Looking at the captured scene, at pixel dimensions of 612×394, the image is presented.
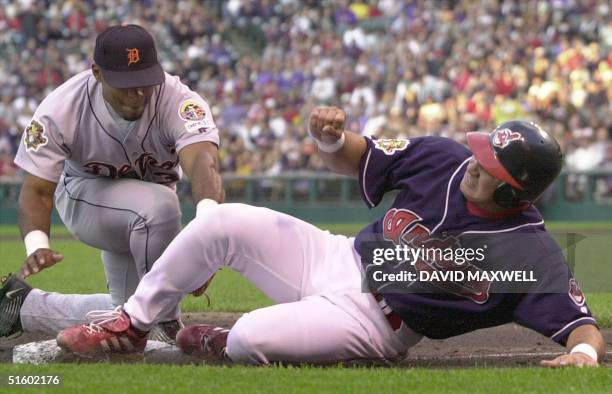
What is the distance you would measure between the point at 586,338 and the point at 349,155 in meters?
1.26

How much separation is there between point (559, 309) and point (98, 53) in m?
2.48

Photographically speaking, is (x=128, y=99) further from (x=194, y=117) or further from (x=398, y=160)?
(x=398, y=160)

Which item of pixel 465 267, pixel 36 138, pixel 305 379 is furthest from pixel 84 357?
pixel 465 267

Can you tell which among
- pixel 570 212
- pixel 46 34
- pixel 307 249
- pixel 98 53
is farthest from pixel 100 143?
pixel 46 34

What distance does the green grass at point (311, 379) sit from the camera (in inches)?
159

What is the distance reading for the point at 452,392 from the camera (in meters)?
4.00

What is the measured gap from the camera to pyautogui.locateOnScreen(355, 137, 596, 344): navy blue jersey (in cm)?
450

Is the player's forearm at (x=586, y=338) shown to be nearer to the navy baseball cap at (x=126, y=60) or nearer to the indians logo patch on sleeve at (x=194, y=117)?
the indians logo patch on sleeve at (x=194, y=117)

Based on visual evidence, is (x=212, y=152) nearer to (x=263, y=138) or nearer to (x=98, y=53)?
(x=98, y=53)

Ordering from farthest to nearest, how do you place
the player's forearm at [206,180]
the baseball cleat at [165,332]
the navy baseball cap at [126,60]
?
1. the baseball cleat at [165,332]
2. the navy baseball cap at [126,60]
3. the player's forearm at [206,180]

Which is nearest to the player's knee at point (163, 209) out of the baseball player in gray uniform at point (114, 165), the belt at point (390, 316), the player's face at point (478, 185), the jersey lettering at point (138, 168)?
the baseball player in gray uniform at point (114, 165)

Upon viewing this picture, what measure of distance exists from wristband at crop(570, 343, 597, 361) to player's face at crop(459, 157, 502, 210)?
0.62 m

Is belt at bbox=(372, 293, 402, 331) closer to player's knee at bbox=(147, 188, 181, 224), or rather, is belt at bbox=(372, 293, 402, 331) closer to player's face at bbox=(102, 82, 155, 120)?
player's knee at bbox=(147, 188, 181, 224)

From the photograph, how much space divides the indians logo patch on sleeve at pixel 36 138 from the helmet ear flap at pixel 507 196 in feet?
7.37
